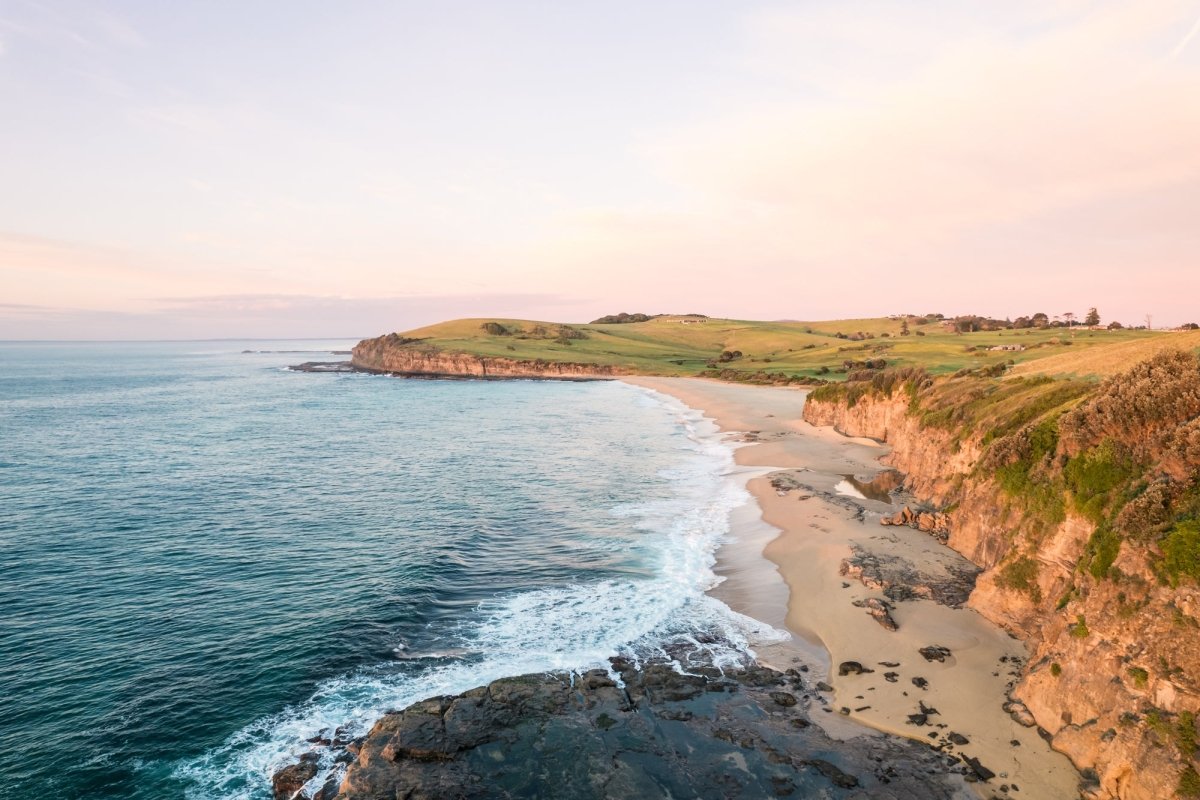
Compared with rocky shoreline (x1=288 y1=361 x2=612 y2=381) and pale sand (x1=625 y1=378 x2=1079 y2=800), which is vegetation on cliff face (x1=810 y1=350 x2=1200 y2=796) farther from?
rocky shoreline (x1=288 y1=361 x2=612 y2=381)

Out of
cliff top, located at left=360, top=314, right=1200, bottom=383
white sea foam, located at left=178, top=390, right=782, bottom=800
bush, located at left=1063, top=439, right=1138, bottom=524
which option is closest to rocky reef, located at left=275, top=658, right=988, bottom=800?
white sea foam, located at left=178, top=390, right=782, bottom=800

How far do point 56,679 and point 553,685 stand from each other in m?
16.8

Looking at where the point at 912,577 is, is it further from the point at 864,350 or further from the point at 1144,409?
the point at 864,350

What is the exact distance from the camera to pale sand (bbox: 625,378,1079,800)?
1529 centimetres

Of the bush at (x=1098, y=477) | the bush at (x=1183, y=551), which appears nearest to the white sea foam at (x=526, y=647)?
the bush at (x=1098, y=477)

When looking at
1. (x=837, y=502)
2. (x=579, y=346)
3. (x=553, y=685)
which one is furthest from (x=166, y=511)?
(x=579, y=346)

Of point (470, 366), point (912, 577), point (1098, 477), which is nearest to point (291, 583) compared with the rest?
point (912, 577)

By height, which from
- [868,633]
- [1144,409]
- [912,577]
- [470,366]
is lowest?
[868,633]

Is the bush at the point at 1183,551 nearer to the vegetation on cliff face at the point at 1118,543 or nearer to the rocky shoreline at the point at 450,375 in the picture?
the vegetation on cliff face at the point at 1118,543

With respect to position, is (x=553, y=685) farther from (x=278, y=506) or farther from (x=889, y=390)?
(x=889, y=390)

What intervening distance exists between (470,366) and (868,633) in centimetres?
14859

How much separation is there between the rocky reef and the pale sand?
2.79 feet

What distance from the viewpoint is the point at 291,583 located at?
2788 cm

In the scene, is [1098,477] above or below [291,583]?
above
